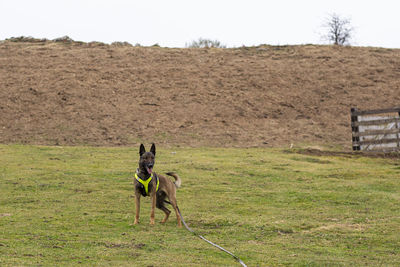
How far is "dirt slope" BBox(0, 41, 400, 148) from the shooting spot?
1335 inches

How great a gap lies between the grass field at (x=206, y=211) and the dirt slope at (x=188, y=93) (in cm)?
680

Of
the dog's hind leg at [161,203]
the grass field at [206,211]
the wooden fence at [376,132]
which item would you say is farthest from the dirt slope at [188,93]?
the dog's hind leg at [161,203]

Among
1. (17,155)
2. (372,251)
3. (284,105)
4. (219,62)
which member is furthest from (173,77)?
(372,251)

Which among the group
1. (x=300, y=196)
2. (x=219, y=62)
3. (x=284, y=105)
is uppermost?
(x=219, y=62)

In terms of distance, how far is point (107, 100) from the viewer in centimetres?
3844

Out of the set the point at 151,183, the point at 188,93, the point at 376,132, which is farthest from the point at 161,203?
the point at 188,93

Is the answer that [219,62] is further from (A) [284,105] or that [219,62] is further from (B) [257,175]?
(B) [257,175]

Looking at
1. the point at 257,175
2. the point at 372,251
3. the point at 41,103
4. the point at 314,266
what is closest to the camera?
the point at 314,266

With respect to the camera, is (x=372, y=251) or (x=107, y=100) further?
(x=107, y=100)

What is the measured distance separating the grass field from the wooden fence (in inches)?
140

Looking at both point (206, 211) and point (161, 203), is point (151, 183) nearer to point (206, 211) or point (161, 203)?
point (161, 203)

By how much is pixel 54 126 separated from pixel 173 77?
40.2 ft

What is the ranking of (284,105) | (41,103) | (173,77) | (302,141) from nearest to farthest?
(302,141)
(41,103)
(284,105)
(173,77)

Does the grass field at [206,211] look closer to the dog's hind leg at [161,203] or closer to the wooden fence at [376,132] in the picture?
the dog's hind leg at [161,203]
